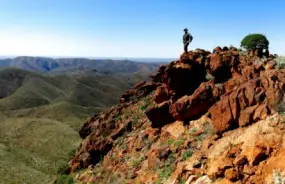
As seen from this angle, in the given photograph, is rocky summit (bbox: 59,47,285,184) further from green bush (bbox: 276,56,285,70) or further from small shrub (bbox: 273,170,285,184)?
green bush (bbox: 276,56,285,70)

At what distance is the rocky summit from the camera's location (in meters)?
20.3

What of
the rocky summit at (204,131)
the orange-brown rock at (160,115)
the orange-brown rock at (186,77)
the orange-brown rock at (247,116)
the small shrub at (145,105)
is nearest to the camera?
the rocky summit at (204,131)

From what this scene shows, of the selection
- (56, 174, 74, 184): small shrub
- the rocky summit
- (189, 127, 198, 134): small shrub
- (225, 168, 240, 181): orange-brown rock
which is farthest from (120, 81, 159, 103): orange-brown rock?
(225, 168, 240, 181): orange-brown rock

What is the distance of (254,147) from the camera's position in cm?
2014

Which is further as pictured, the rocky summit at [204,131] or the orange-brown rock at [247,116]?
the orange-brown rock at [247,116]

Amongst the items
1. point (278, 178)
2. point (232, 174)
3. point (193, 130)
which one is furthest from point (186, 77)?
point (278, 178)

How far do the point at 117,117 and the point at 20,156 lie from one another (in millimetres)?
39193

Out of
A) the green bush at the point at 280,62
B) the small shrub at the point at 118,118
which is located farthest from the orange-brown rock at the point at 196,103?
the small shrub at the point at 118,118

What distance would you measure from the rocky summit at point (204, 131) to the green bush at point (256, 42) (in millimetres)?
834

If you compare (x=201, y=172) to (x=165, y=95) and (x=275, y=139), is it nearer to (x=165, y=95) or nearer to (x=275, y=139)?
(x=275, y=139)

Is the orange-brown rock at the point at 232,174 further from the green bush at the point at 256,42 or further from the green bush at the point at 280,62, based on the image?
the green bush at the point at 256,42

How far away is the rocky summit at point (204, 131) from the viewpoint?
20.3 meters

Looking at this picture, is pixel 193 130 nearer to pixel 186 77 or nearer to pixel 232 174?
pixel 186 77

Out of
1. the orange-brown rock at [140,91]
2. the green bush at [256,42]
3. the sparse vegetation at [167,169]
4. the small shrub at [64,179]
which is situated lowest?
the small shrub at [64,179]
